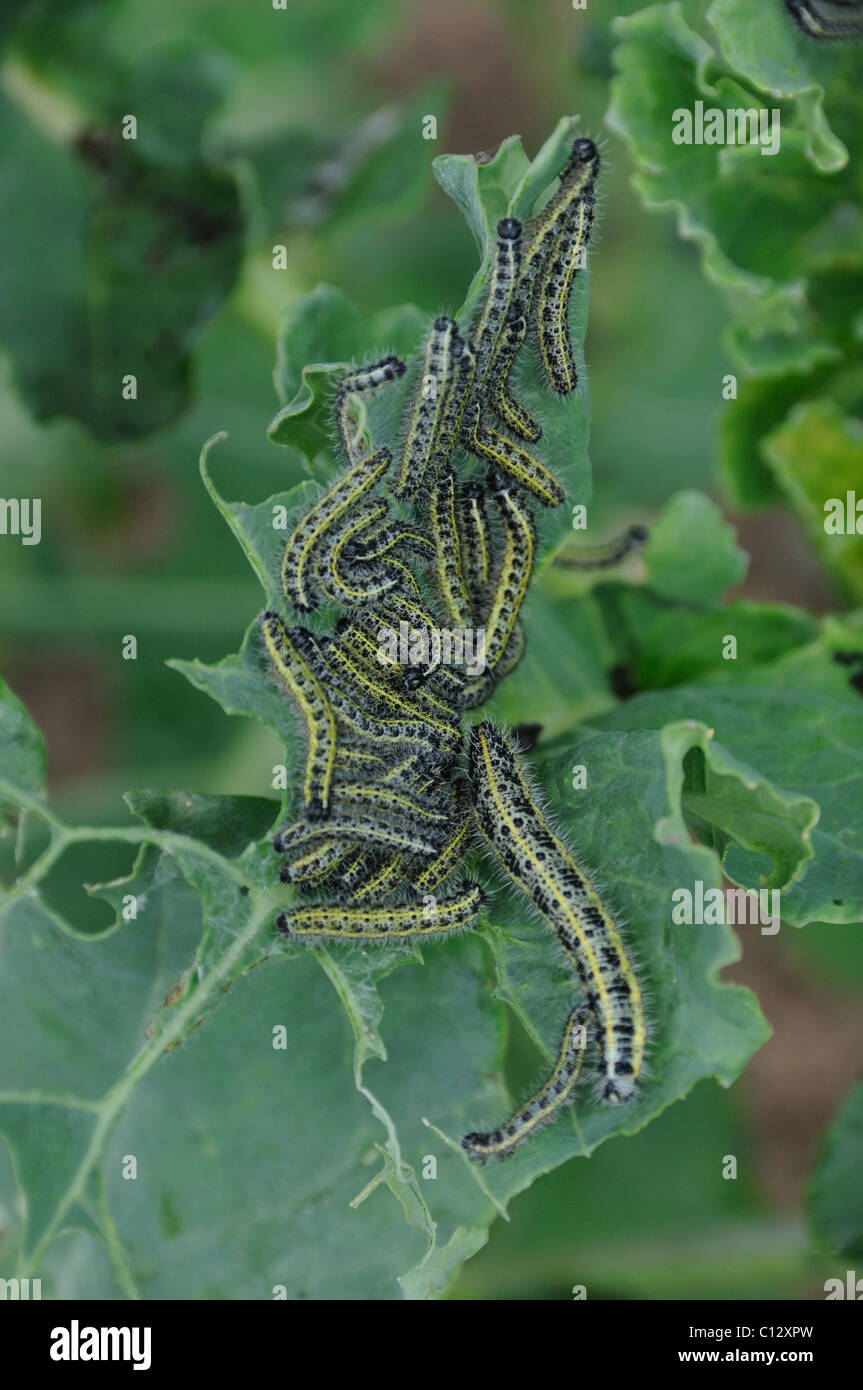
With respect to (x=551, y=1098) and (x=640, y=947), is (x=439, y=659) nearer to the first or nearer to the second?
(x=640, y=947)

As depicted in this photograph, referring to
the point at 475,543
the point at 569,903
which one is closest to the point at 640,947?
the point at 569,903

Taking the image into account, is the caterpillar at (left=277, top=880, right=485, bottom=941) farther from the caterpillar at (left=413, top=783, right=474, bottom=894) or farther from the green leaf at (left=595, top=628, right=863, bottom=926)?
the green leaf at (left=595, top=628, right=863, bottom=926)

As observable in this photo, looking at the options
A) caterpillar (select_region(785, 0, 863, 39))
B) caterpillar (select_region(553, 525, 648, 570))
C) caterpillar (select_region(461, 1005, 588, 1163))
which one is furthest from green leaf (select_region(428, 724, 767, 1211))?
caterpillar (select_region(785, 0, 863, 39))

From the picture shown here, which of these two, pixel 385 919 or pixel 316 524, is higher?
pixel 316 524

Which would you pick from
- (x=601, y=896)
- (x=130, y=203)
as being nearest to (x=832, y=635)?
(x=601, y=896)

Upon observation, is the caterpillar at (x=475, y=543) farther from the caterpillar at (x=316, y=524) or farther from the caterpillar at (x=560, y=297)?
the caterpillar at (x=560, y=297)

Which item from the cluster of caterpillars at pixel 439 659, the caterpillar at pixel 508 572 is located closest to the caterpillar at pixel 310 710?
the cluster of caterpillars at pixel 439 659
